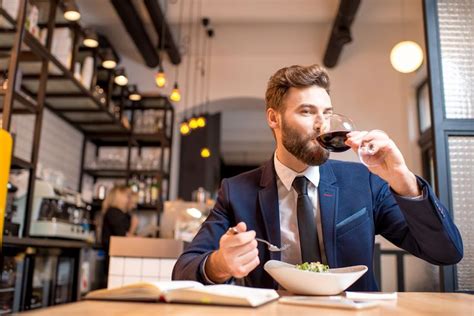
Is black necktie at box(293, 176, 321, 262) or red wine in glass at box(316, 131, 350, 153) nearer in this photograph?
red wine in glass at box(316, 131, 350, 153)

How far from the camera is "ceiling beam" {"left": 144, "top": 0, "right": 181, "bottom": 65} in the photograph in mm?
5695

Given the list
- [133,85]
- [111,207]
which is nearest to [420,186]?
[111,207]

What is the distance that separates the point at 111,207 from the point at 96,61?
177 centimetres

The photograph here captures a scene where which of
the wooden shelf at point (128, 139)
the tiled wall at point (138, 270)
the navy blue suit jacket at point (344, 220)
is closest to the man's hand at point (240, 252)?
the navy blue suit jacket at point (344, 220)

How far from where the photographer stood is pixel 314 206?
66.6 inches

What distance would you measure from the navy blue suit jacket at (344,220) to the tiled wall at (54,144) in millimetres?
3901

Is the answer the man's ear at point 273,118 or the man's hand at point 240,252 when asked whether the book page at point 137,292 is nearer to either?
the man's hand at point 240,252

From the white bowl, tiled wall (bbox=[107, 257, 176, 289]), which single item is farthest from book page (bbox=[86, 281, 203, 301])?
tiled wall (bbox=[107, 257, 176, 289])

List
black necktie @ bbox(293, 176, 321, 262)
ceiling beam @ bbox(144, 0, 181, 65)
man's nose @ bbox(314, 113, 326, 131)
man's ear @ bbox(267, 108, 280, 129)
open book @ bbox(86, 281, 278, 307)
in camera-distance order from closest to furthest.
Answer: open book @ bbox(86, 281, 278, 307) < black necktie @ bbox(293, 176, 321, 262) < man's nose @ bbox(314, 113, 326, 131) < man's ear @ bbox(267, 108, 280, 129) < ceiling beam @ bbox(144, 0, 181, 65)

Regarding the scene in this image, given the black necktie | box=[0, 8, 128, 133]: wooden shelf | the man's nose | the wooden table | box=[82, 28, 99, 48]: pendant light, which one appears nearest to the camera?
the wooden table

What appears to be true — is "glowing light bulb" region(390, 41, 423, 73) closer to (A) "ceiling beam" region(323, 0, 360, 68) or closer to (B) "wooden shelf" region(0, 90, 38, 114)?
(A) "ceiling beam" region(323, 0, 360, 68)

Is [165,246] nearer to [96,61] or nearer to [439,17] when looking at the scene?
[439,17]

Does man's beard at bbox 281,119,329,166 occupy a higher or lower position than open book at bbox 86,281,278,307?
higher

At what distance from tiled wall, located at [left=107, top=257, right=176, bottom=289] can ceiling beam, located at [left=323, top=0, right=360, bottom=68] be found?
3.83m
